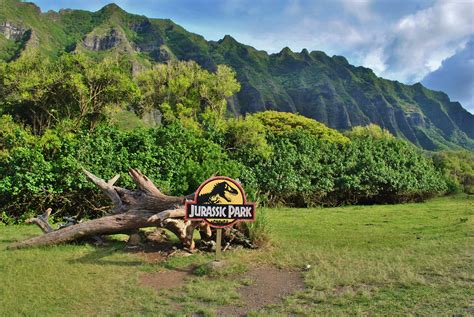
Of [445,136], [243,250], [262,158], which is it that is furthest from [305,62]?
A: [243,250]

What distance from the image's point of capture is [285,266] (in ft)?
24.5

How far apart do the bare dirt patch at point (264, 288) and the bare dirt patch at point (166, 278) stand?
3.69 ft

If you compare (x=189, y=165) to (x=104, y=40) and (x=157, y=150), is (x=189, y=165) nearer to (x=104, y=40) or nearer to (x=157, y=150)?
(x=157, y=150)

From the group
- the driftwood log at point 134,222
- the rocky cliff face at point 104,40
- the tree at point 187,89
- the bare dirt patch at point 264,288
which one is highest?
the rocky cliff face at point 104,40

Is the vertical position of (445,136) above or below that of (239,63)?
below

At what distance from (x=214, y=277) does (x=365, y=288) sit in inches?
101

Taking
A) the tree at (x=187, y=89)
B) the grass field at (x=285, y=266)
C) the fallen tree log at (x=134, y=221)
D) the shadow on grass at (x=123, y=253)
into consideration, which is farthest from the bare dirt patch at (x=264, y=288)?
the tree at (x=187, y=89)

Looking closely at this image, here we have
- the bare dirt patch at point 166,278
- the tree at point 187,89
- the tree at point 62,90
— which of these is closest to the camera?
the bare dirt patch at point 166,278

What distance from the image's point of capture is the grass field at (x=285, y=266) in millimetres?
5344

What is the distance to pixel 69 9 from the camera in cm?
14712

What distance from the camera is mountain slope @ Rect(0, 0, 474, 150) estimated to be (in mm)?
113631

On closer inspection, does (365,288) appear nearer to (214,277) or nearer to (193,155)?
(214,277)

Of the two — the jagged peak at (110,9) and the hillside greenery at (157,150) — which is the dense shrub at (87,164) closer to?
the hillside greenery at (157,150)

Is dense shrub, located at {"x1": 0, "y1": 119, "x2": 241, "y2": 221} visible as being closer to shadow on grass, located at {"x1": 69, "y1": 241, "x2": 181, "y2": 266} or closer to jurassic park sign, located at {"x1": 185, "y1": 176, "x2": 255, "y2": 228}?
shadow on grass, located at {"x1": 69, "y1": 241, "x2": 181, "y2": 266}
